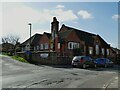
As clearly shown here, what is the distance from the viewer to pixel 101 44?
199ft

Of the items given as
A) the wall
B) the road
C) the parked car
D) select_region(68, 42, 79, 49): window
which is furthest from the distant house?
the road

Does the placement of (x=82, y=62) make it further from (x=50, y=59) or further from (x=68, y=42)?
(x=68, y=42)

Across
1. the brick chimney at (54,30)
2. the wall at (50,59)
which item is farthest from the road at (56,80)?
the brick chimney at (54,30)

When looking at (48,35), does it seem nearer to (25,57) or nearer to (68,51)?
(68,51)

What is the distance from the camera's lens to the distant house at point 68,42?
48.2 meters

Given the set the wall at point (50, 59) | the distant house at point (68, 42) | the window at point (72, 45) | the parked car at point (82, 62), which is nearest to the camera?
the parked car at point (82, 62)

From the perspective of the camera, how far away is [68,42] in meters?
48.0

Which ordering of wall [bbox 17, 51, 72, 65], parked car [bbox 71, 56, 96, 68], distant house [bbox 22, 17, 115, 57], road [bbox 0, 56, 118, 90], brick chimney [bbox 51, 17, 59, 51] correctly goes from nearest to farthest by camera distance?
road [bbox 0, 56, 118, 90] → parked car [bbox 71, 56, 96, 68] → wall [bbox 17, 51, 72, 65] → distant house [bbox 22, 17, 115, 57] → brick chimney [bbox 51, 17, 59, 51]

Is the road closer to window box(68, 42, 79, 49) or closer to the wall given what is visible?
the wall

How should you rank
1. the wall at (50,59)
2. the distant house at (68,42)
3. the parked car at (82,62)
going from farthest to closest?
the distant house at (68,42), the wall at (50,59), the parked car at (82,62)

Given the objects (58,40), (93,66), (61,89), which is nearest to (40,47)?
(58,40)

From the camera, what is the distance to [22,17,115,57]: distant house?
1900 inches

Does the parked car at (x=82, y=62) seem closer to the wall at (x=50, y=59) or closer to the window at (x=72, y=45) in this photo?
the wall at (x=50, y=59)

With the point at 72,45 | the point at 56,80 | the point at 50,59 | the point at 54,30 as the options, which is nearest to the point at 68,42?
the point at 72,45
